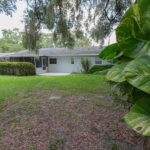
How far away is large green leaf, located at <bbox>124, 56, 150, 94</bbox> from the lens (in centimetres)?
52

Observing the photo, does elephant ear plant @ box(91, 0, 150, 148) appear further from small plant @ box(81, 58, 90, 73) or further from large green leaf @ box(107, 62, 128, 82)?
small plant @ box(81, 58, 90, 73)

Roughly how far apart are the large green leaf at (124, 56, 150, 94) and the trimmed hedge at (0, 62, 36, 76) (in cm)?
1218

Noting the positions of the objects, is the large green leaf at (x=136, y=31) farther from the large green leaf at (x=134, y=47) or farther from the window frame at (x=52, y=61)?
the window frame at (x=52, y=61)

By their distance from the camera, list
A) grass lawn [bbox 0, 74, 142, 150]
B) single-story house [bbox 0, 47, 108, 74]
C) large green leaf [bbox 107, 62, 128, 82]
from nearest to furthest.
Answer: large green leaf [bbox 107, 62, 128, 82]
grass lawn [bbox 0, 74, 142, 150]
single-story house [bbox 0, 47, 108, 74]

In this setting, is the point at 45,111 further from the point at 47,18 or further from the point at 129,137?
the point at 47,18

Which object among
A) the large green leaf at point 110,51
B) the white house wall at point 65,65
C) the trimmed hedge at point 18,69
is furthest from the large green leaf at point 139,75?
the white house wall at point 65,65

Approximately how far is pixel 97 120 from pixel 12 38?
120 ft

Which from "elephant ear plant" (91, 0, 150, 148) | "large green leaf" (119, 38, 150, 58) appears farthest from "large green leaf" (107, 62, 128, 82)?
"large green leaf" (119, 38, 150, 58)

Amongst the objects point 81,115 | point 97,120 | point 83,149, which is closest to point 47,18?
point 81,115

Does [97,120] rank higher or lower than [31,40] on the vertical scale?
lower

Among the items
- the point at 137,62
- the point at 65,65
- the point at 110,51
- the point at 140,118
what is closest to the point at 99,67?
the point at 110,51

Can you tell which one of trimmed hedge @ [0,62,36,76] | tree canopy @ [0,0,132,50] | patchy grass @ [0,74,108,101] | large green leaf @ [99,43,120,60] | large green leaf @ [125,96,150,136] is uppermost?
tree canopy @ [0,0,132,50]

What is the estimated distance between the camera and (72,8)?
4.60m

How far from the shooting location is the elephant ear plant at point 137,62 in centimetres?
54
